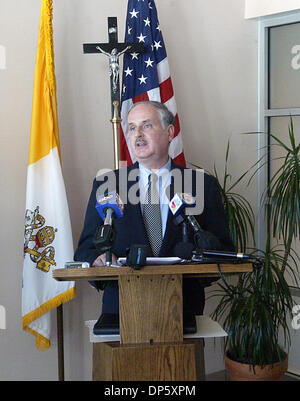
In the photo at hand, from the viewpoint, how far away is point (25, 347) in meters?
3.62

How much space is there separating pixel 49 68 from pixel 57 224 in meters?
0.85

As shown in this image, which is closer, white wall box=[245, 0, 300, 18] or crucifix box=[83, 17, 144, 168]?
crucifix box=[83, 17, 144, 168]

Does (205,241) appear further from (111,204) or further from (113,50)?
(113,50)

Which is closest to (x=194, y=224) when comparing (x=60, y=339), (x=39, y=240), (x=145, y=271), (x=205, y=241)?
(x=205, y=241)

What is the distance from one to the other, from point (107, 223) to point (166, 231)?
1.84 ft

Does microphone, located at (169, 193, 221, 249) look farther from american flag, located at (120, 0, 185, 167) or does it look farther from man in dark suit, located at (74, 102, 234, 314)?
american flag, located at (120, 0, 185, 167)

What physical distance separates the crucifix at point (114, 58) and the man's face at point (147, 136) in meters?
0.80

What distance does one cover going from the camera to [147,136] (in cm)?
271

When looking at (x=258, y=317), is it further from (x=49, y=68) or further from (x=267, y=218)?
(x=49, y=68)

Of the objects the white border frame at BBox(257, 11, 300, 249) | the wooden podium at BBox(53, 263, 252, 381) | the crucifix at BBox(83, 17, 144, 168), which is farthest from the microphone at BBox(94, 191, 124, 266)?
the white border frame at BBox(257, 11, 300, 249)

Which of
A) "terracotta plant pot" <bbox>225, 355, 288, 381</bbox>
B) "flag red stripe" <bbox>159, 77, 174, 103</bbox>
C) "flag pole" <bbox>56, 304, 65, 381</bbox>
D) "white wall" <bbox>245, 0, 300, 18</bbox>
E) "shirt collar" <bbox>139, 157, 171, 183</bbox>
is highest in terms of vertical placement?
"white wall" <bbox>245, 0, 300, 18</bbox>

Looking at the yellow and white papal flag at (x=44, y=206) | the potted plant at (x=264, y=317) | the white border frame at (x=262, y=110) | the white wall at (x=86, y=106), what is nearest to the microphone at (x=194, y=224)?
the yellow and white papal flag at (x=44, y=206)

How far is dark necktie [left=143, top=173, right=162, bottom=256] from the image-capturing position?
267cm

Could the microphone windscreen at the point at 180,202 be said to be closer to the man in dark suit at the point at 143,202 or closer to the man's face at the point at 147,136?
the man in dark suit at the point at 143,202
